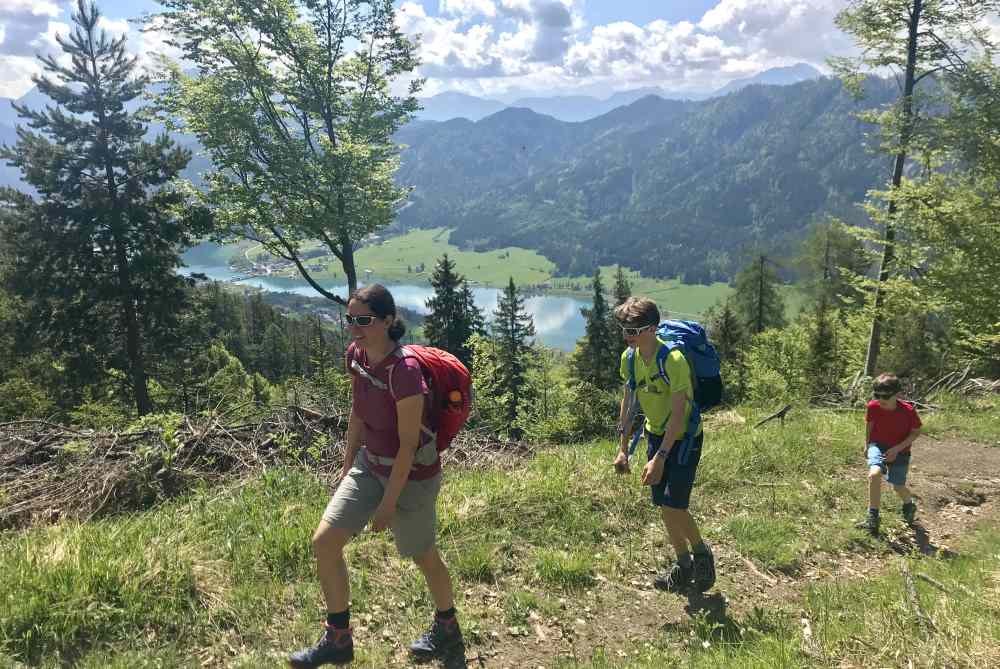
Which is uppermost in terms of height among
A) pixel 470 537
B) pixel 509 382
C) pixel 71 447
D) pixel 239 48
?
pixel 239 48

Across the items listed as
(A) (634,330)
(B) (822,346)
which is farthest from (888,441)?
(B) (822,346)

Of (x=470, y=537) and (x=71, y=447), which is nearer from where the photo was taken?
(x=470, y=537)

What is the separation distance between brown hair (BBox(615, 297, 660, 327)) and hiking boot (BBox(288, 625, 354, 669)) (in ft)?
9.66

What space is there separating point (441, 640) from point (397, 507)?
3.82 ft

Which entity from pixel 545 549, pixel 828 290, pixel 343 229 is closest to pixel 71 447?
pixel 545 549

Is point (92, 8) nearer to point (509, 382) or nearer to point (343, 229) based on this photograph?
point (343, 229)

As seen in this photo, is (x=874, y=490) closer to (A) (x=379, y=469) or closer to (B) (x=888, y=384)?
(B) (x=888, y=384)

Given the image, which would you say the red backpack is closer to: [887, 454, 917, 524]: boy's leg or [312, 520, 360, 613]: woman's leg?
[312, 520, 360, 613]: woman's leg

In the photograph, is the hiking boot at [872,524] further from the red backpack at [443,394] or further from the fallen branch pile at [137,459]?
the red backpack at [443,394]

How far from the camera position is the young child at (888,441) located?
→ 5.96 meters

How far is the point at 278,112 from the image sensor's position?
14477 millimetres

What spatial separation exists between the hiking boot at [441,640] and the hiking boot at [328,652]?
48 centimetres

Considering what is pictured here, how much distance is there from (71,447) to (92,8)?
18297 millimetres

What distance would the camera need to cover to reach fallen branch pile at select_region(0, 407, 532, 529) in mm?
5457
